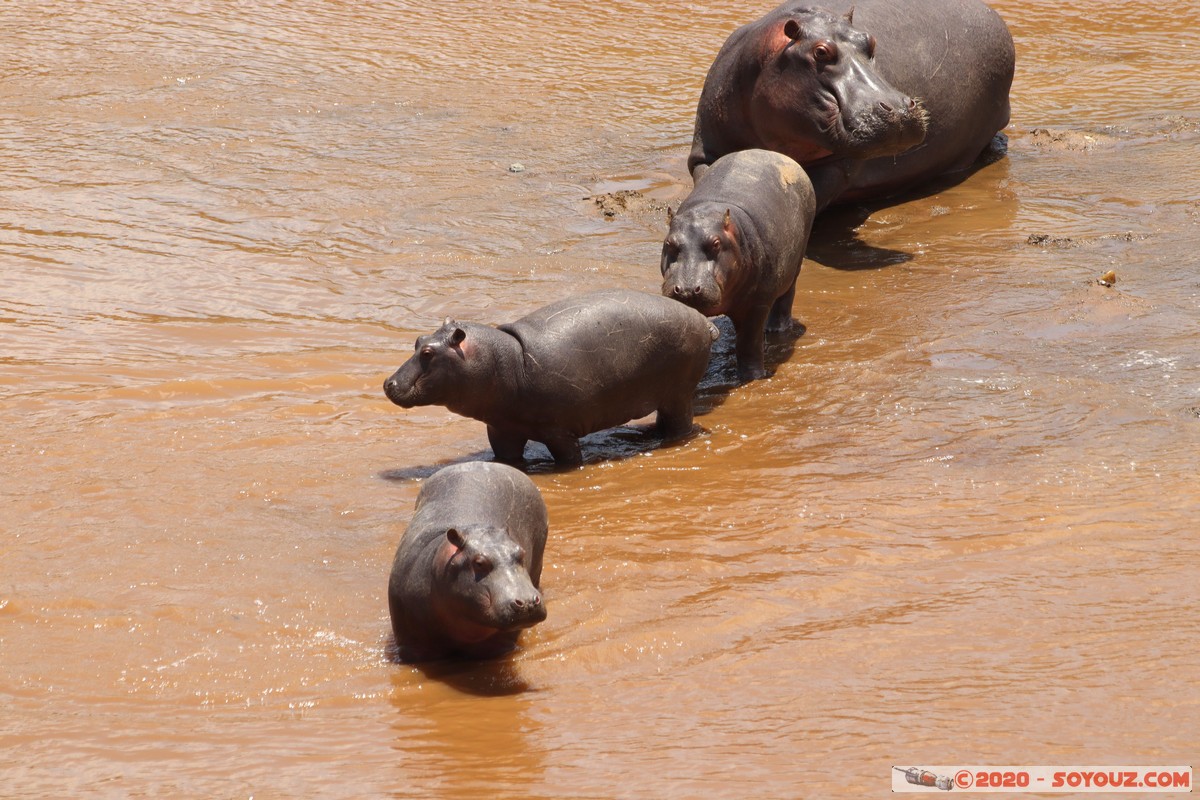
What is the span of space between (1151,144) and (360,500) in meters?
7.94

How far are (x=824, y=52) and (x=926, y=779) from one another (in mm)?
6559

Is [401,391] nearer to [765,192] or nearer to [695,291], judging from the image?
[695,291]

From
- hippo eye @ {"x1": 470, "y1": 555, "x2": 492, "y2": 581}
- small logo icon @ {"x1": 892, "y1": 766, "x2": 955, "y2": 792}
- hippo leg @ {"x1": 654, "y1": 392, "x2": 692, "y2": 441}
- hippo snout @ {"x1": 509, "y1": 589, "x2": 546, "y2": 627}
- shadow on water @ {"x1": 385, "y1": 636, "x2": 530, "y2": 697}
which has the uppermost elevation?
small logo icon @ {"x1": 892, "y1": 766, "x2": 955, "y2": 792}

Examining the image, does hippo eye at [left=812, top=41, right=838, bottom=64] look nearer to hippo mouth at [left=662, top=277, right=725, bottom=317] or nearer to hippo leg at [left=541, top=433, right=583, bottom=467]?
hippo mouth at [left=662, top=277, right=725, bottom=317]

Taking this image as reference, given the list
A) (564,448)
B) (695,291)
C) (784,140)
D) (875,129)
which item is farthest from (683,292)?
(784,140)

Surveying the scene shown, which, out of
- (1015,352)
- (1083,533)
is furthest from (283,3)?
(1083,533)

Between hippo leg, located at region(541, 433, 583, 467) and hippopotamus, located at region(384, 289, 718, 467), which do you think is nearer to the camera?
hippopotamus, located at region(384, 289, 718, 467)

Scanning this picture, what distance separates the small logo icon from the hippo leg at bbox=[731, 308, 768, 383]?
419 cm

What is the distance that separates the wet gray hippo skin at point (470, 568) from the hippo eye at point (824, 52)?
4920mm

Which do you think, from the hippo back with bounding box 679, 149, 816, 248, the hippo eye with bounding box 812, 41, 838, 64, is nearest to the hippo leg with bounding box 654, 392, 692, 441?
the hippo back with bounding box 679, 149, 816, 248

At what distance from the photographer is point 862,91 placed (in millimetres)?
9492

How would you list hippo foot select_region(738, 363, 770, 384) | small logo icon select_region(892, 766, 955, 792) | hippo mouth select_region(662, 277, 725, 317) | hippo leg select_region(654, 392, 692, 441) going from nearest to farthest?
small logo icon select_region(892, 766, 955, 792), hippo leg select_region(654, 392, 692, 441), hippo mouth select_region(662, 277, 725, 317), hippo foot select_region(738, 363, 770, 384)

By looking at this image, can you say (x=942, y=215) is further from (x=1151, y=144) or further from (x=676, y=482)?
(x=676, y=482)

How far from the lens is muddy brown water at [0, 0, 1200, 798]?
175 inches
